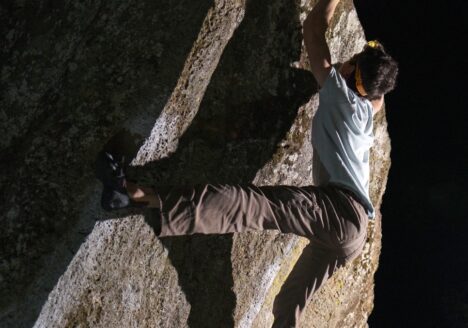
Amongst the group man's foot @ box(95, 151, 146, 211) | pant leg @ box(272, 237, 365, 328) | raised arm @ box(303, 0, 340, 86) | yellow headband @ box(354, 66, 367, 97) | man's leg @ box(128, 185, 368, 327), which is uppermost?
raised arm @ box(303, 0, 340, 86)

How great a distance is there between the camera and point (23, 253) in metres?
2.73

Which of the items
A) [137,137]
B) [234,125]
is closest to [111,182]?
[137,137]

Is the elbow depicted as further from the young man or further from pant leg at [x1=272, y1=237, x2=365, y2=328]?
pant leg at [x1=272, y1=237, x2=365, y2=328]

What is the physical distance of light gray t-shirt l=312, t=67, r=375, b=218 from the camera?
3.17m

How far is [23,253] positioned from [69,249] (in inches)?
8.9

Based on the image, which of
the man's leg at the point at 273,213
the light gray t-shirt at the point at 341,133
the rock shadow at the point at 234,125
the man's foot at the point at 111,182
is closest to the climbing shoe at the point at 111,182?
the man's foot at the point at 111,182

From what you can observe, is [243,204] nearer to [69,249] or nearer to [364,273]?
[69,249]

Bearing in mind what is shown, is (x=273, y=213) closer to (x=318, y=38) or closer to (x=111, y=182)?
(x=111, y=182)

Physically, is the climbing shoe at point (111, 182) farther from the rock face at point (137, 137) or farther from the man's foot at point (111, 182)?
the rock face at point (137, 137)

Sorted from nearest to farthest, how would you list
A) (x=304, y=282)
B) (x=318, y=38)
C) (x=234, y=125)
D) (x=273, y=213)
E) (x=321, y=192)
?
(x=273, y=213)
(x=321, y=192)
(x=318, y=38)
(x=234, y=125)
(x=304, y=282)

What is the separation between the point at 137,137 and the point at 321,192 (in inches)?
44.1

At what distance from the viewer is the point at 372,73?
125 inches

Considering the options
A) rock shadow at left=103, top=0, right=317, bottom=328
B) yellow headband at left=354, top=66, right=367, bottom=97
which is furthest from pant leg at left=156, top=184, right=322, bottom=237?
yellow headband at left=354, top=66, right=367, bottom=97

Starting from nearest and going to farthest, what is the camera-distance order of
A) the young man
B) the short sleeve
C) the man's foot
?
the man's foot < the young man < the short sleeve
